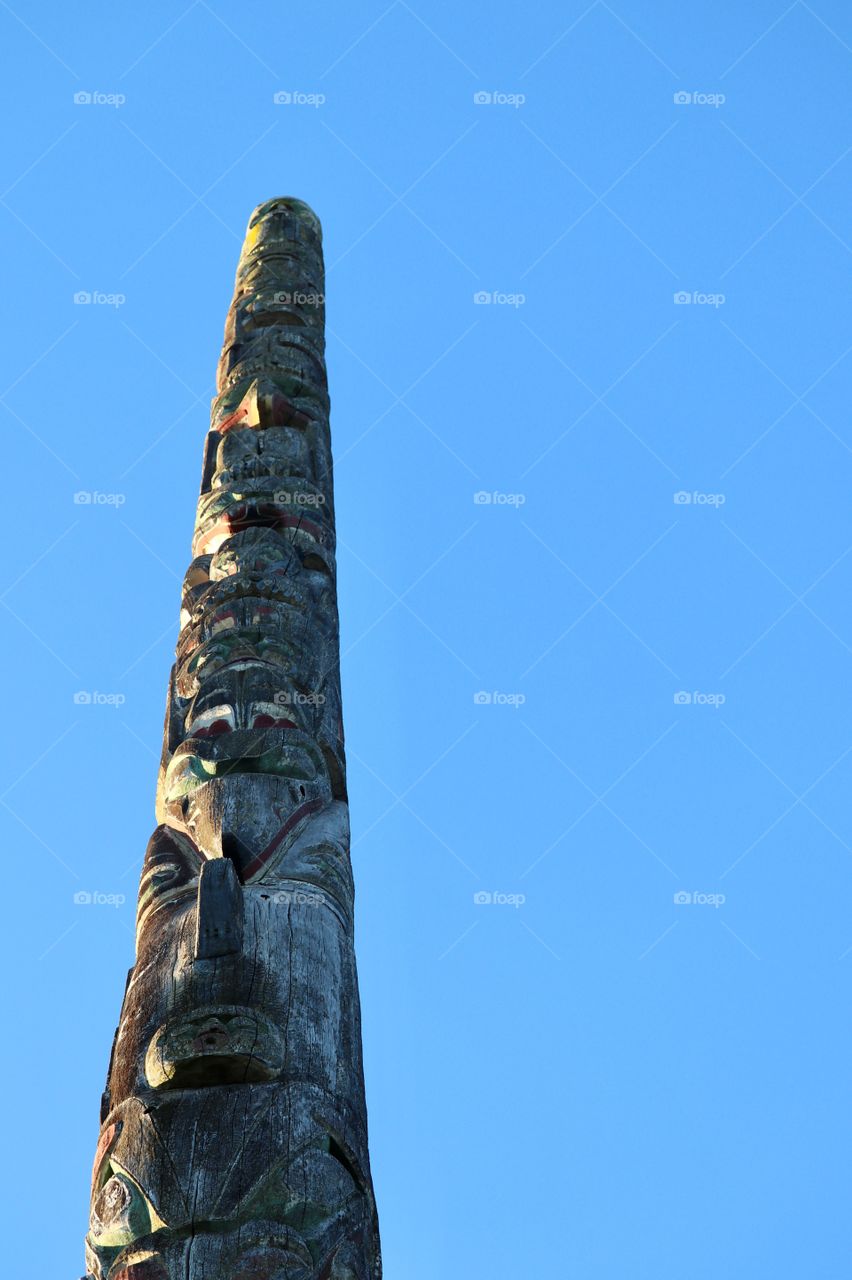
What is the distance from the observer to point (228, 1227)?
432cm

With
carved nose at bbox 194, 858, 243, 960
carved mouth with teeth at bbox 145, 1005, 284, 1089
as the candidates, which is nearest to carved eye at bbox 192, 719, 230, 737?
carved nose at bbox 194, 858, 243, 960

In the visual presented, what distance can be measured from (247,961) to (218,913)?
0.18 metres

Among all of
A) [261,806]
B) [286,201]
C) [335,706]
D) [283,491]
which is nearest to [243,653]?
[335,706]

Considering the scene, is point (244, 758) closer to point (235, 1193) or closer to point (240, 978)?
point (240, 978)

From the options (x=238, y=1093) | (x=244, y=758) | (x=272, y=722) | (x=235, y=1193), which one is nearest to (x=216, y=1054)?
(x=238, y=1093)

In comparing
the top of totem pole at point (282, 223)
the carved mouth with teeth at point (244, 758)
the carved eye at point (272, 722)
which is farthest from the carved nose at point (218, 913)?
the top of totem pole at point (282, 223)

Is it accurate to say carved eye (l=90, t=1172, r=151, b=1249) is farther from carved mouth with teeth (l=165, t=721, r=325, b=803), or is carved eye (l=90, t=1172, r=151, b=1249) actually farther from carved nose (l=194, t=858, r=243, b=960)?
carved mouth with teeth (l=165, t=721, r=325, b=803)

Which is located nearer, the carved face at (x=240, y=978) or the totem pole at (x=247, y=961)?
the totem pole at (x=247, y=961)

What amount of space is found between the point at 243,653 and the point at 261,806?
122 centimetres

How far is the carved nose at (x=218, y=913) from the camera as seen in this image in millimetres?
5250

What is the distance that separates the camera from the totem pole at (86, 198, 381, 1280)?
4406mm

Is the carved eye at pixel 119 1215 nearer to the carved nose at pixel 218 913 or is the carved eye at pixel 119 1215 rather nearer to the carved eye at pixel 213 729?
the carved nose at pixel 218 913

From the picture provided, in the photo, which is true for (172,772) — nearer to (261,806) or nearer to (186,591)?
(261,806)

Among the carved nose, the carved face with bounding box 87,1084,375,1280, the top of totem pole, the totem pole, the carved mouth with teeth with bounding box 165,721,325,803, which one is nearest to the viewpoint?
the carved face with bounding box 87,1084,375,1280
